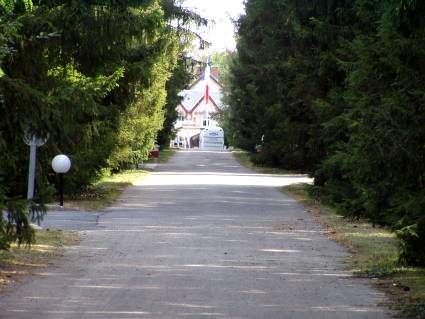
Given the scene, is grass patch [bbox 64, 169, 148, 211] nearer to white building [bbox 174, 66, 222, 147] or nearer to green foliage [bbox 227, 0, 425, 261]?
green foliage [bbox 227, 0, 425, 261]

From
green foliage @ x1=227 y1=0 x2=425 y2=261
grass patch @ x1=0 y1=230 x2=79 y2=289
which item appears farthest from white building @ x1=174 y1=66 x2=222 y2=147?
grass patch @ x1=0 y1=230 x2=79 y2=289

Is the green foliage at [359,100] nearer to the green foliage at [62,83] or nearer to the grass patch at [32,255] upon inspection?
the green foliage at [62,83]

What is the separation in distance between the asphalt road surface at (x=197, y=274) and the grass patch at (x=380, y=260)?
24 centimetres

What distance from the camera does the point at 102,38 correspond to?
15148mm

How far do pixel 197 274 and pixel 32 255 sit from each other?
116 inches

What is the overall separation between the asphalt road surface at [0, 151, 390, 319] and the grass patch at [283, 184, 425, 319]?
0.80 feet

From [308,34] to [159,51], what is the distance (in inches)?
171

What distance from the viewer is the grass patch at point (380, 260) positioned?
10.4m

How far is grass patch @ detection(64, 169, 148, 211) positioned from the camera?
912 inches

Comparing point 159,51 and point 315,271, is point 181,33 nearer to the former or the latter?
point 159,51

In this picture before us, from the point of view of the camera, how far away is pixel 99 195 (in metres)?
26.5

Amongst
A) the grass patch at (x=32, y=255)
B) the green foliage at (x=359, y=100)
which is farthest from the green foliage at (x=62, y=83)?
the green foliage at (x=359, y=100)

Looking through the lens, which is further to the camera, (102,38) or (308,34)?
(308,34)

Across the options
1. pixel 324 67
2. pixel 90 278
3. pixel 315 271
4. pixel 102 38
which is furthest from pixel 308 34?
pixel 90 278
